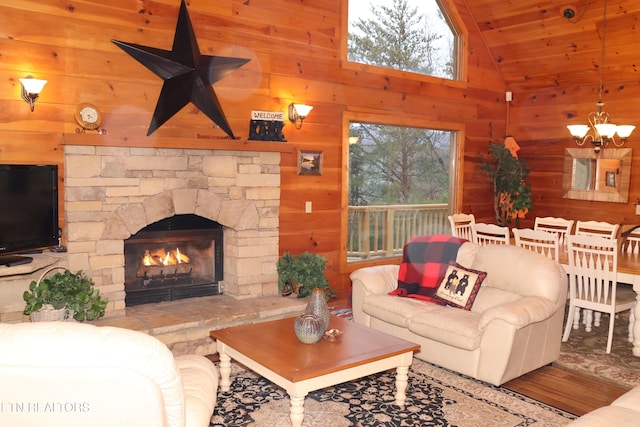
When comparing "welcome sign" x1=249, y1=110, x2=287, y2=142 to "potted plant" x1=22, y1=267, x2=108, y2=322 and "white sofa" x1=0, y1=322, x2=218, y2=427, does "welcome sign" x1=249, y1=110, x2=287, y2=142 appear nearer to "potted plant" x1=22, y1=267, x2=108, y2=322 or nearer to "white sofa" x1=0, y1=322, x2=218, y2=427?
"potted plant" x1=22, y1=267, x2=108, y2=322

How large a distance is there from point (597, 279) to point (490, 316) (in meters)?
1.47

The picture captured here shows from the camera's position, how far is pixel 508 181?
7.32 metres

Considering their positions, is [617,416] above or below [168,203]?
below

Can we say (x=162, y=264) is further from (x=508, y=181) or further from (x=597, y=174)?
(x=597, y=174)

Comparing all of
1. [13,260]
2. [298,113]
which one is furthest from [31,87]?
[298,113]

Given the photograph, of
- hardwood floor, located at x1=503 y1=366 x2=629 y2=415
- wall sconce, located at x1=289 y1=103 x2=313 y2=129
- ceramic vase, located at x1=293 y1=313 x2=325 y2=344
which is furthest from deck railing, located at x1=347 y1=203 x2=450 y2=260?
ceramic vase, located at x1=293 y1=313 x2=325 y2=344

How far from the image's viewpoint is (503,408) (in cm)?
356

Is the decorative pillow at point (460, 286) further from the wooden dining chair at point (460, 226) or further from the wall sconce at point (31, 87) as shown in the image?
the wall sconce at point (31, 87)

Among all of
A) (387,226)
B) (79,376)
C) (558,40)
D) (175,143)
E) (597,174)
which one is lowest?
(79,376)

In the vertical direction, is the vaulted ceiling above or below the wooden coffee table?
above

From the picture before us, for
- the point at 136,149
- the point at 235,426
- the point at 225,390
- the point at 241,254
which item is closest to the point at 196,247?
the point at 241,254

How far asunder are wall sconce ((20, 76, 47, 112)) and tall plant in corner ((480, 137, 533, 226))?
17.6 ft

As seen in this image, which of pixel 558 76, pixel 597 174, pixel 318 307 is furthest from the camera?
pixel 558 76

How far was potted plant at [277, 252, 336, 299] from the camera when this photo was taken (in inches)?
208
